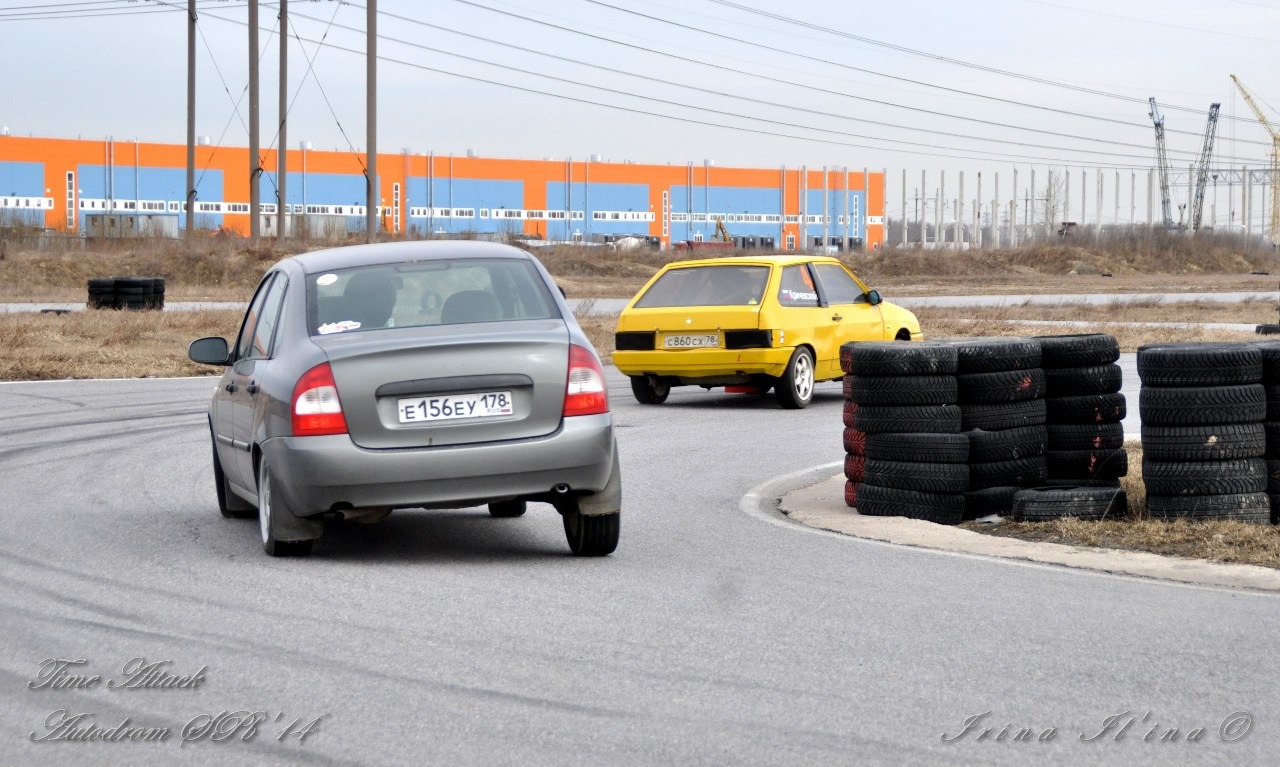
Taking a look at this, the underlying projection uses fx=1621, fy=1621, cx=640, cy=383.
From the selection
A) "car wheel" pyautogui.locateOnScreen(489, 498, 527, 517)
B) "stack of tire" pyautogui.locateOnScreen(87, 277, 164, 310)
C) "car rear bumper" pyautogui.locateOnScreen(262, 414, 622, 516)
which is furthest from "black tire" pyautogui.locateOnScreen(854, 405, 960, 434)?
"stack of tire" pyautogui.locateOnScreen(87, 277, 164, 310)

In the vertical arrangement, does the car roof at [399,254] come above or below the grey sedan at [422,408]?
above

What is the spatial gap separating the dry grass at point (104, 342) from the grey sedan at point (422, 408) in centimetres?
1419

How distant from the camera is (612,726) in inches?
190

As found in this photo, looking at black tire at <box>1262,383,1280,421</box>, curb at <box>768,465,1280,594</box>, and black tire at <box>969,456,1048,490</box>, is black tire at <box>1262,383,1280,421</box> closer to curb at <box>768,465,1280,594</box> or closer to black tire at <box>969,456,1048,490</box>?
curb at <box>768,465,1280,594</box>

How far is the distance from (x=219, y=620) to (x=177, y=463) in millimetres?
6170

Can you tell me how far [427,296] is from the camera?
27.2 feet

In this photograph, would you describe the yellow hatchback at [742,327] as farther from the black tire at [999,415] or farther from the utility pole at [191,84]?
the utility pole at [191,84]

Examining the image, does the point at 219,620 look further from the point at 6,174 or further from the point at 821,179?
the point at 821,179

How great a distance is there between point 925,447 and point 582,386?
2.62m

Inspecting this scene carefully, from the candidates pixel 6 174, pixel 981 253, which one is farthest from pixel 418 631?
pixel 6 174

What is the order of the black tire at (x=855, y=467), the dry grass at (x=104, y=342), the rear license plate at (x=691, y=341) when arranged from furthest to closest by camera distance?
the dry grass at (x=104, y=342) → the rear license plate at (x=691, y=341) → the black tire at (x=855, y=467)

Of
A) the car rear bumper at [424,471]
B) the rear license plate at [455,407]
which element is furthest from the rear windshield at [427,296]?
the car rear bumper at [424,471]

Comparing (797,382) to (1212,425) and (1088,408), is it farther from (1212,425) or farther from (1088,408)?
(1212,425)

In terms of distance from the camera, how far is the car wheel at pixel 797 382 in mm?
16719
